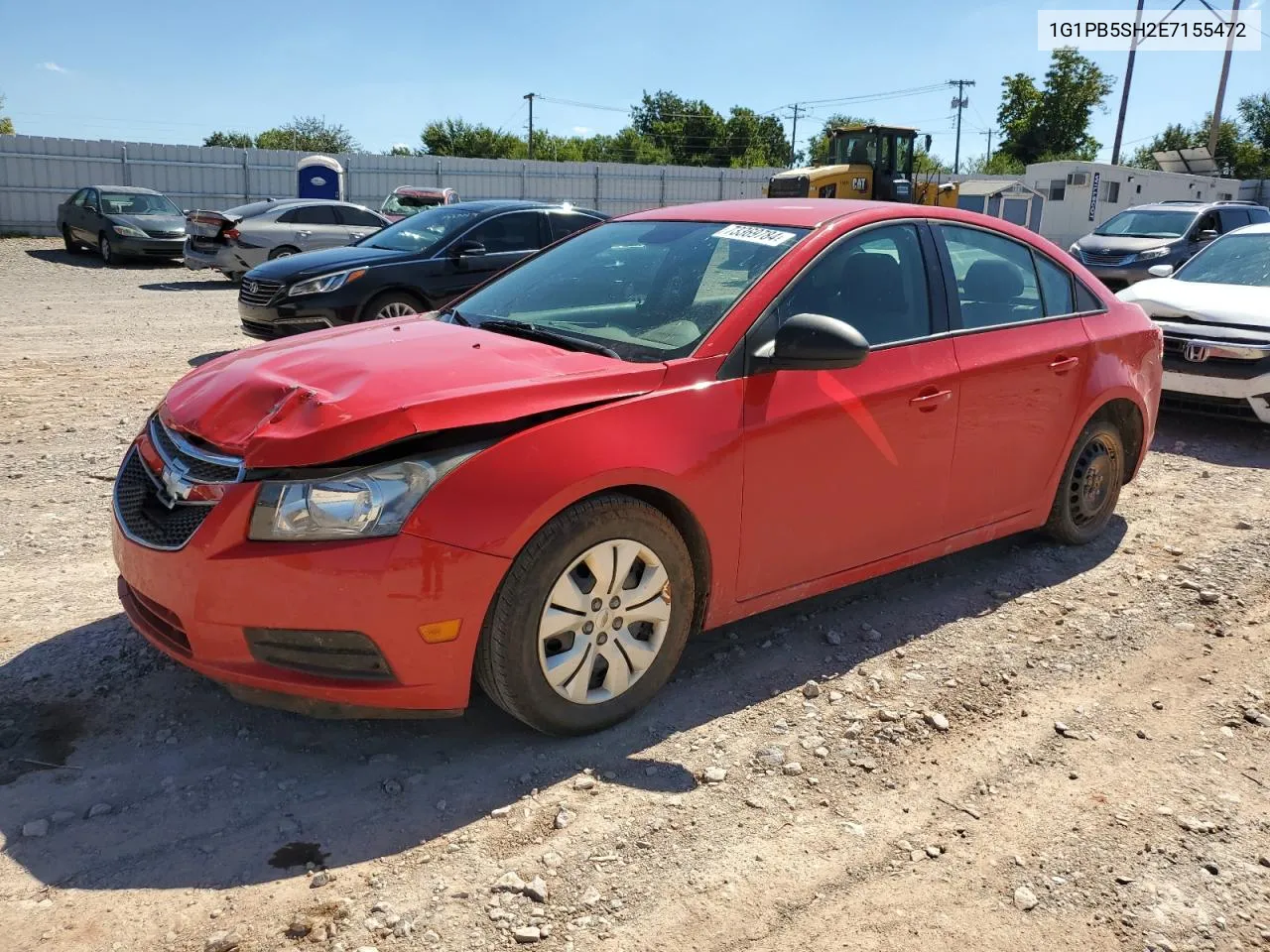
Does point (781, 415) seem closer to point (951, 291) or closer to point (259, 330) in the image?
point (951, 291)

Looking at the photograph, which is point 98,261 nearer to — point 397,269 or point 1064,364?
point 397,269

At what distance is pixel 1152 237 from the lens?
1759cm

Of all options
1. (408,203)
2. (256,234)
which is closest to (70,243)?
(408,203)

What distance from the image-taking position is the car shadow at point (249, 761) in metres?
2.85

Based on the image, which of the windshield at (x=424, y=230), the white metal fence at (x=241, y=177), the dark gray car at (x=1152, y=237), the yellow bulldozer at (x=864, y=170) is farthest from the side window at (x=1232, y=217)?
the white metal fence at (x=241, y=177)

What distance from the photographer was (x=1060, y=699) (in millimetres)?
3857

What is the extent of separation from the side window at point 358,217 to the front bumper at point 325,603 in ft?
53.3

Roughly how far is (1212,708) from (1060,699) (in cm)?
53

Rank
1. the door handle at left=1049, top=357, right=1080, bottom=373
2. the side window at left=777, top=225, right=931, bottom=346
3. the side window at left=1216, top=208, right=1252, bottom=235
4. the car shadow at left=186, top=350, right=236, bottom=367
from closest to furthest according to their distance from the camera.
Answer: the side window at left=777, top=225, right=931, bottom=346 → the door handle at left=1049, top=357, right=1080, bottom=373 → the car shadow at left=186, top=350, right=236, bottom=367 → the side window at left=1216, top=208, right=1252, bottom=235

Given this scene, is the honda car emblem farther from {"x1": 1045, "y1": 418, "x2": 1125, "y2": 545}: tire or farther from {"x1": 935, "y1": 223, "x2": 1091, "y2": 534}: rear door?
{"x1": 935, "y1": 223, "x2": 1091, "y2": 534}: rear door

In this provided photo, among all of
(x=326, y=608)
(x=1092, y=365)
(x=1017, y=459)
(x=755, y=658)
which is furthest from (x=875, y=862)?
(x=1092, y=365)

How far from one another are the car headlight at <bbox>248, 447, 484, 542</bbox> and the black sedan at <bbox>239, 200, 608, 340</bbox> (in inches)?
274

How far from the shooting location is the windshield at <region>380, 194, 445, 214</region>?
73.9ft

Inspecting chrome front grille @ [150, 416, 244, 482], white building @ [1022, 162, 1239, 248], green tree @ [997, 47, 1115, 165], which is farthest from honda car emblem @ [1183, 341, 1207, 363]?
green tree @ [997, 47, 1115, 165]
